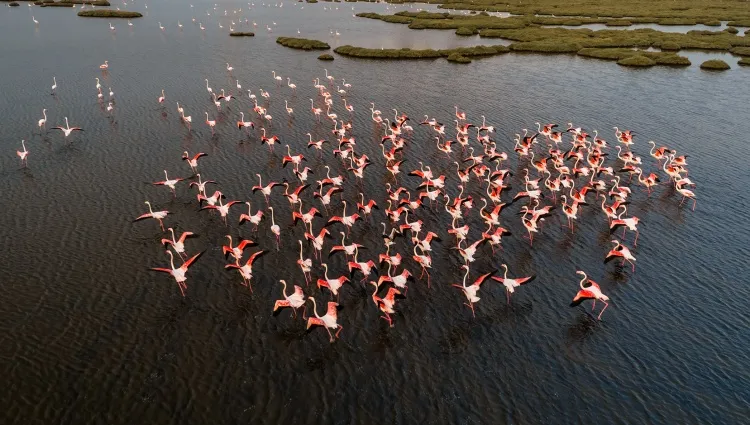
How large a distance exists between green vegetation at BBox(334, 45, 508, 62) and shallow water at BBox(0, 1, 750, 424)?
2854cm

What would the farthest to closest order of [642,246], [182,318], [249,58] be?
[249,58]
[642,246]
[182,318]

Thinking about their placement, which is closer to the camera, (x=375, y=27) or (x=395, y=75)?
(x=395, y=75)

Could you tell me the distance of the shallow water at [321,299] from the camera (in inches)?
585

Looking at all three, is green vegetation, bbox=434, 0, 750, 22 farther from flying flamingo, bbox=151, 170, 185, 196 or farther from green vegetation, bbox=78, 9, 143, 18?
flying flamingo, bbox=151, 170, 185, 196

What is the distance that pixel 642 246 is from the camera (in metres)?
23.1

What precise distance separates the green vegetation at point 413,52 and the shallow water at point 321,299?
93.6ft

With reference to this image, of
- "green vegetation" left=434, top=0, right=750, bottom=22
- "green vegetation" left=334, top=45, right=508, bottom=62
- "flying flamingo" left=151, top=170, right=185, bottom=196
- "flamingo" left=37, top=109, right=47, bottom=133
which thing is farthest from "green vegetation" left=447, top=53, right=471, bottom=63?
"green vegetation" left=434, top=0, right=750, bottom=22

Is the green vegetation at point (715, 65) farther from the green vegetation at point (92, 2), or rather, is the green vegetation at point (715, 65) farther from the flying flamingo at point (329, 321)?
the green vegetation at point (92, 2)

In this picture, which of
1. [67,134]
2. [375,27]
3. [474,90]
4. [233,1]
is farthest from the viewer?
[233,1]

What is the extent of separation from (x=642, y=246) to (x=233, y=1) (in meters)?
126

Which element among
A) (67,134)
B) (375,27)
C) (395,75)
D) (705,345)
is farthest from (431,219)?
(375,27)

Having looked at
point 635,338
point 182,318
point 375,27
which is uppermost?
point 375,27

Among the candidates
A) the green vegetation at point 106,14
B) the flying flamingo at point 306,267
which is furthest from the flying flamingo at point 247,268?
the green vegetation at point 106,14

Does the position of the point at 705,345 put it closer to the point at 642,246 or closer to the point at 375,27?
the point at 642,246
